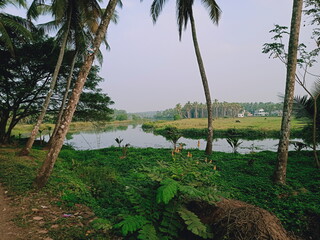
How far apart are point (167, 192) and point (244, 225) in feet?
3.74

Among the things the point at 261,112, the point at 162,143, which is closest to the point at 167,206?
the point at 162,143

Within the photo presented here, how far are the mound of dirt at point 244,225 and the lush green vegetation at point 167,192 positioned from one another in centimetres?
22

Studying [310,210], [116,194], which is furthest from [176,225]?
[310,210]

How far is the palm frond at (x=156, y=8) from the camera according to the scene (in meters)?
10.8

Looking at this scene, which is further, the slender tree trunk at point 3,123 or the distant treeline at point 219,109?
the distant treeline at point 219,109

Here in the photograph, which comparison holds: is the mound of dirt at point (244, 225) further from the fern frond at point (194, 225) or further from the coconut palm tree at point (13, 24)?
the coconut palm tree at point (13, 24)

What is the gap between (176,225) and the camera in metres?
2.50

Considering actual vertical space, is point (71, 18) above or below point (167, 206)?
above

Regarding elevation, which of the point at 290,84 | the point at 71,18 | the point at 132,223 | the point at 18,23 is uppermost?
the point at 71,18

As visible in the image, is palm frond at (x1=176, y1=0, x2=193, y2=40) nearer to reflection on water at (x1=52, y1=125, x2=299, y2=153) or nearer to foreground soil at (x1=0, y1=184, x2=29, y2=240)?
reflection on water at (x1=52, y1=125, x2=299, y2=153)

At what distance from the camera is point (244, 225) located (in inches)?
93.8

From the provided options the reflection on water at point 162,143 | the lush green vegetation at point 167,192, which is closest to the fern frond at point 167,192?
the lush green vegetation at point 167,192

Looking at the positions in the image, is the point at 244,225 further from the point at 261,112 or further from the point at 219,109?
the point at 261,112

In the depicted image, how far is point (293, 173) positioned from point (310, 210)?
129 inches
